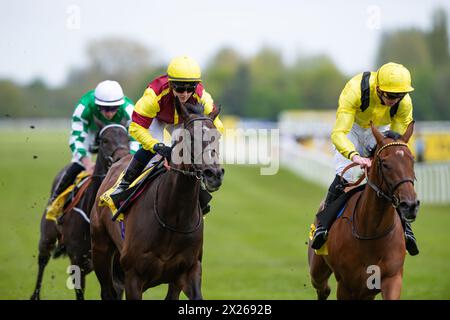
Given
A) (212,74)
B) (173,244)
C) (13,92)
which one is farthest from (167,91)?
(212,74)

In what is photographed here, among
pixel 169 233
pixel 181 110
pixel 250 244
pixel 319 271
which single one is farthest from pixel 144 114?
pixel 250 244

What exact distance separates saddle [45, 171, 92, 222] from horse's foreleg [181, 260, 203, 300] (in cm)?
305

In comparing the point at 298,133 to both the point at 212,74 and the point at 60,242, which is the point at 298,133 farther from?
the point at 212,74

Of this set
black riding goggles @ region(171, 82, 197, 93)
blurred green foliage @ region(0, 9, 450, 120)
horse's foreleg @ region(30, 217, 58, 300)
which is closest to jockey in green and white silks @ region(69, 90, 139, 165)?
horse's foreleg @ region(30, 217, 58, 300)

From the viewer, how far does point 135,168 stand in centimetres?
772

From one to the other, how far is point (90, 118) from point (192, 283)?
3.69 meters

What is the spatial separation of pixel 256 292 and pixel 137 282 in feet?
16.6

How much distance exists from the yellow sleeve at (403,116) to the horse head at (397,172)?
0.78 meters

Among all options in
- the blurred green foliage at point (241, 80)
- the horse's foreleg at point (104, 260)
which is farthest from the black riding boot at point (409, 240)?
the blurred green foliage at point (241, 80)

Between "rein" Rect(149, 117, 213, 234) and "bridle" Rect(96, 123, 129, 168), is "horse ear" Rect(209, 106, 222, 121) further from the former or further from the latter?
"bridle" Rect(96, 123, 129, 168)

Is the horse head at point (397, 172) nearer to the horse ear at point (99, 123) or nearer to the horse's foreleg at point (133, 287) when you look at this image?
the horse's foreleg at point (133, 287)

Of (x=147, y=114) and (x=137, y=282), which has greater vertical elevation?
(x=147, y=114)

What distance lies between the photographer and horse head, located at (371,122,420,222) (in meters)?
6.12

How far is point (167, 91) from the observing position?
739cm
